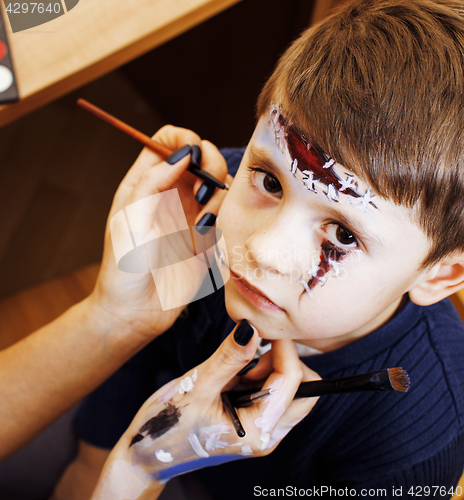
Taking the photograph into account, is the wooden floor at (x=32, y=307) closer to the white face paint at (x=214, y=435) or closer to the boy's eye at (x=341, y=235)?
the white face paint at (x=214, y=435)

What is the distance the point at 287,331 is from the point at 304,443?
0.19m

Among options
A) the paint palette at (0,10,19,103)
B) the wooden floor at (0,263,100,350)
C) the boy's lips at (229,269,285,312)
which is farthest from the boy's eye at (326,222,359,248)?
the wooden floor at (0,263,100,350)

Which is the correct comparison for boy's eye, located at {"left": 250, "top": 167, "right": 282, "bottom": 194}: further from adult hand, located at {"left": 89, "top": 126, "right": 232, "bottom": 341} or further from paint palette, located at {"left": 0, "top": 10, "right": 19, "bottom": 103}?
paint palette, located at {"left": 0, "top": 10, "right": 19, "bottom": 103}

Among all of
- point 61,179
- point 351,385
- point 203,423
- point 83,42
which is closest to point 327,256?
point 351,385

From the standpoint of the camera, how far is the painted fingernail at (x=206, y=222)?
0.54 m

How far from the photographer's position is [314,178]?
41cm

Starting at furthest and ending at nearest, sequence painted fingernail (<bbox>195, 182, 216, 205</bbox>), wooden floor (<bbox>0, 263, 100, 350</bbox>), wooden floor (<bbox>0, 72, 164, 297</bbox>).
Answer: wooden floor (<bbox>0, 72, 164, 297</bbox>)
wooden floor (<bbox>0, 263, 100, 350</bbox>)
painted fingernail (<bbox>195, 182, 216, 205</bbox>)

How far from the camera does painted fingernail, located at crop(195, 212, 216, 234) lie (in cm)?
54

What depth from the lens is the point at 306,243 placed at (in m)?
0.43

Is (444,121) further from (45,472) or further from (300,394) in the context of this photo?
(45,472)

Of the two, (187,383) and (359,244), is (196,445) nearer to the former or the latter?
(187,383)

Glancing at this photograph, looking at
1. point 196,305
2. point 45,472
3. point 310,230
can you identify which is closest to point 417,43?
point 310,230

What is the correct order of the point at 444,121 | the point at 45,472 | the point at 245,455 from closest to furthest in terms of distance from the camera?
1. the point at 444,121
2. the point at 245,455
3. the point at 45,472

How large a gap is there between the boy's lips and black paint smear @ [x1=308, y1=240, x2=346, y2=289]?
2.3 inches
